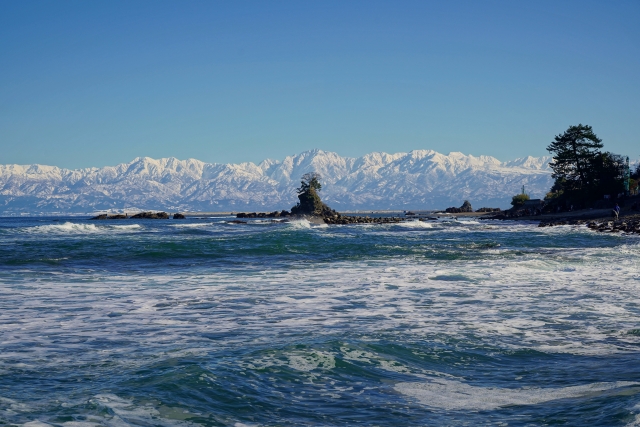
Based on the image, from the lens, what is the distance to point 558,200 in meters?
88.2

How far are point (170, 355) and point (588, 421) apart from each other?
542cm

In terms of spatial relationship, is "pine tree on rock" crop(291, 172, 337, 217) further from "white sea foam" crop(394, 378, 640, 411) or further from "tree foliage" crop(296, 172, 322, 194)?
"white sea foam" crop(394, 378, 640, 411)

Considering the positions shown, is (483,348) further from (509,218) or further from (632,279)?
(509,218)

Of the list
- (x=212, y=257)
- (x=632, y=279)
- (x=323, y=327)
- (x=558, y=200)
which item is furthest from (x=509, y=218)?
(x=323, y=327)

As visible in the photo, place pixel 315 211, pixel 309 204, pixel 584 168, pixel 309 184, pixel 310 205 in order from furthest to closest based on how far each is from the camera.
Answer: pixel 309 184 → pixel 309 204 → pixel 310 205 → pixel 315 211 → pixel 584 168

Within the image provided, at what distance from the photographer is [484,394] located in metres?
7.58

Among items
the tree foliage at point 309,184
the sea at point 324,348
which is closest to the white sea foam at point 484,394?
the sea at point 324,348

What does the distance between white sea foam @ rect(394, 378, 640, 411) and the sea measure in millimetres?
24

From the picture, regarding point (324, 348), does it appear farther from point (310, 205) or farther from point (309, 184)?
point (309, 184)

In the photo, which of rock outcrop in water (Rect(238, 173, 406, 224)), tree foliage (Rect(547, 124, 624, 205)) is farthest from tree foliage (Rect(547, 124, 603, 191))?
rock outcrop in water (Rect(238, 173, 406, 224))

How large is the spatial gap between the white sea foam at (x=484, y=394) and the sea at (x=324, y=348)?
24 millimetres

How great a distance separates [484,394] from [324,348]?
8.75 ft

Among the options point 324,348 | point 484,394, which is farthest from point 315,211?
point 484,394

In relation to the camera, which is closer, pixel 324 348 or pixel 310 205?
pixel 324 348
